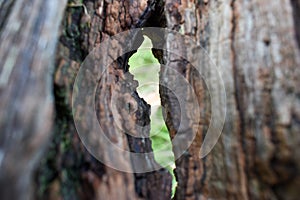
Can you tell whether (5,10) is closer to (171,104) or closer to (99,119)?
(99,119)

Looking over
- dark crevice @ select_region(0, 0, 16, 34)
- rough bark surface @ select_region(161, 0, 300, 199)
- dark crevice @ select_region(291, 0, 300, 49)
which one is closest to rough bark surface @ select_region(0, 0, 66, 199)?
dark crevice @ select_region(0, 0, 16, 34)

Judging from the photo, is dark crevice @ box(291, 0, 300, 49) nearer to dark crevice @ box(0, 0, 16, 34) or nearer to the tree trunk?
the tree trunk

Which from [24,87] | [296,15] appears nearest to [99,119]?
[24,87]

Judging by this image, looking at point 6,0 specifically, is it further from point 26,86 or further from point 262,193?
point 262,193

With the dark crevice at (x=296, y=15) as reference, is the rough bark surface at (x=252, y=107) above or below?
below

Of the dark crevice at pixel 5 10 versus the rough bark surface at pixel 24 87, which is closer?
the rough bark surface at pixel 24 87

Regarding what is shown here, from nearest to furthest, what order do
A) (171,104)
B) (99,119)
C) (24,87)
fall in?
(24,87) → (99,119) → (171,104)

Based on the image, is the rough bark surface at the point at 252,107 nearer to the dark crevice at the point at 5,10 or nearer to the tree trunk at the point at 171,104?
the tree trunk at the point at 171,104

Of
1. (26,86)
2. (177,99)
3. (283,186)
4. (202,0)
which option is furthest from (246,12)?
(26,86)

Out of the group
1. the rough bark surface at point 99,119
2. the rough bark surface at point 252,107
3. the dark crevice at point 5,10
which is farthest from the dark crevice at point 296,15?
the dark crevice at point 5,10
